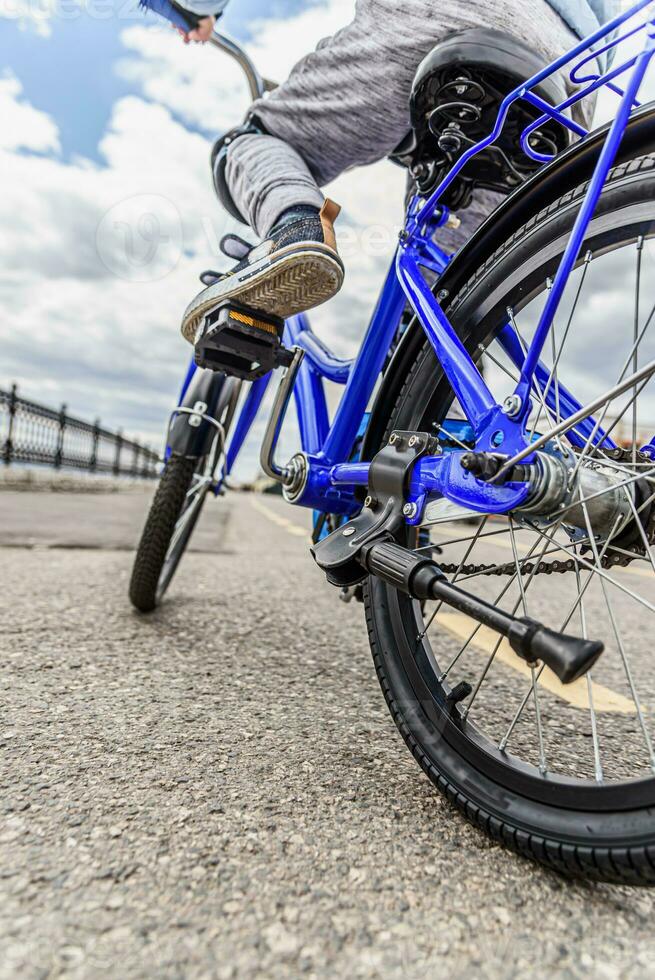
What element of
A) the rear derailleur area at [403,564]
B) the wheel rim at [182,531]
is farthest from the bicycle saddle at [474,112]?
the wheel rim at [182,531]

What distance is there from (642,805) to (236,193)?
1.43 meters

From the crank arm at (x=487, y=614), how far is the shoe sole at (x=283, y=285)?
551 millimetres

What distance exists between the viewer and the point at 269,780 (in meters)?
1.02

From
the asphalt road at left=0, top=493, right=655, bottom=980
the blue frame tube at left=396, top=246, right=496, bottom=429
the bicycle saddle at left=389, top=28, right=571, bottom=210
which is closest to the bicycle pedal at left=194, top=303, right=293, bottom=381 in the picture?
the blue frame tube at left=396, top=246, right=496, bottom=429

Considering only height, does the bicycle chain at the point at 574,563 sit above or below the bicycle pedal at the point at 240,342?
below

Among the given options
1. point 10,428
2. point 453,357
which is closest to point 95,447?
point 10,428

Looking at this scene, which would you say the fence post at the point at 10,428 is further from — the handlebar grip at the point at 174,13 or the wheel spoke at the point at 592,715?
the wheel spoke at the point at 592,715

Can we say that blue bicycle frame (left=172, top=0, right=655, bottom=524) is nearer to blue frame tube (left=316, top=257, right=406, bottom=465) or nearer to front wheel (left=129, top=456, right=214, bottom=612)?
blue frame tube (left=316, top=257, right=406, bottom=465)

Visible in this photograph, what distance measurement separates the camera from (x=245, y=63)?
199cm

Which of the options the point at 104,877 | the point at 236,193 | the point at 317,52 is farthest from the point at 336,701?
the point at 317,52

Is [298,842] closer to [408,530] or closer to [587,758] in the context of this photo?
[408,530]

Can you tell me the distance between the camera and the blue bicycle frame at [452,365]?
88 centimetres

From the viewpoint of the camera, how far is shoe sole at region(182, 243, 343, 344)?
1.22 metres

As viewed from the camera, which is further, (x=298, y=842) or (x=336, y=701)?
(x=336, y=701)
